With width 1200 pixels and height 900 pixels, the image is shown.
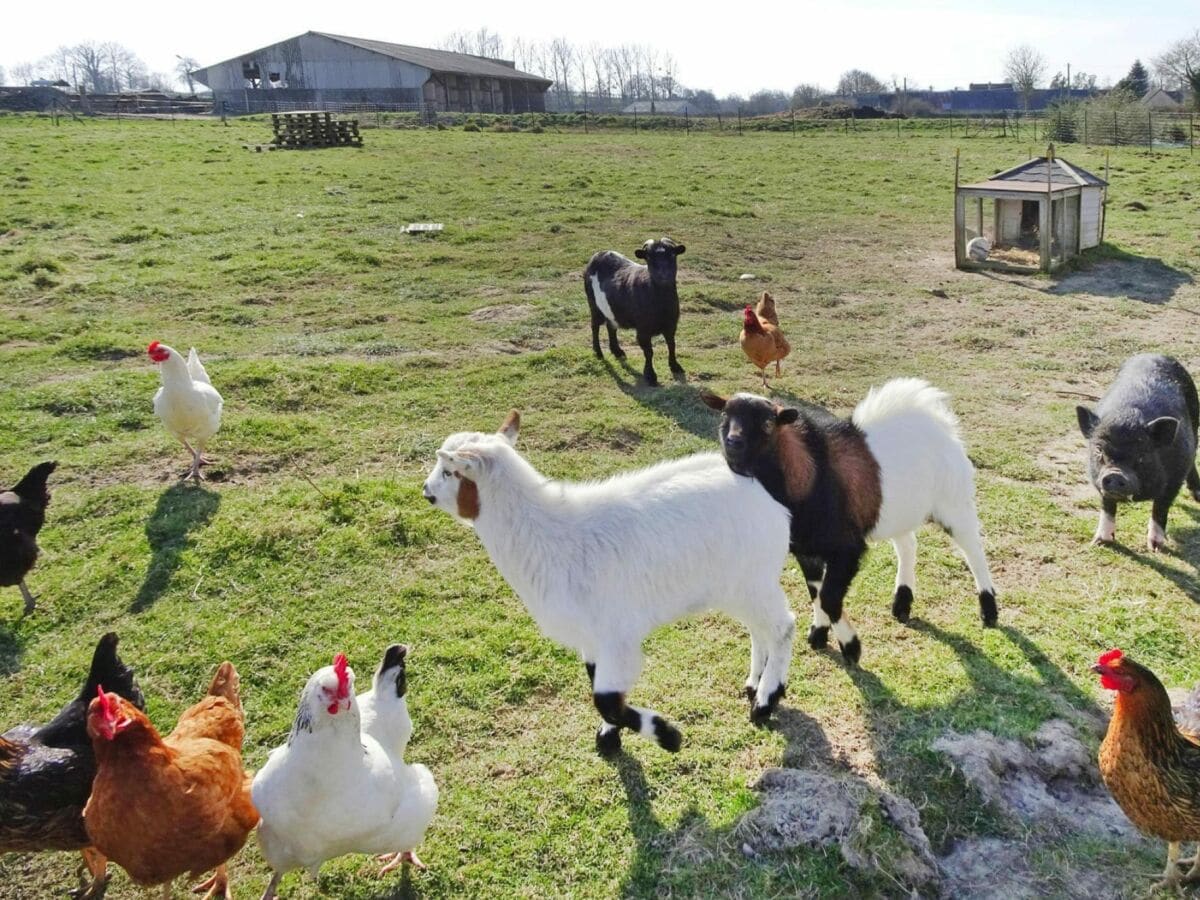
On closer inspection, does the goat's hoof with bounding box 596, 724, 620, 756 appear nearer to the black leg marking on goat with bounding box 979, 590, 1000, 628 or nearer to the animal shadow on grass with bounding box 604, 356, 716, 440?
the black leg marking on goat with bounding box 979, 590, 1000, 628

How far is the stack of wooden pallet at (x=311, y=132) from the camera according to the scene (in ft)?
94.2

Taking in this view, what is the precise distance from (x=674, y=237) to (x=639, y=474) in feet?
42.9

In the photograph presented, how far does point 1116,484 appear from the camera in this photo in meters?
5.93

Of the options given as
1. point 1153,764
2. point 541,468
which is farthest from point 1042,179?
point 1153,764

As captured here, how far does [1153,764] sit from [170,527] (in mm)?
6060

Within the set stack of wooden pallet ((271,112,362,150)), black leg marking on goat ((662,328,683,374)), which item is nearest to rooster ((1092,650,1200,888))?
black leg marking on goat ((662,328,683,374))

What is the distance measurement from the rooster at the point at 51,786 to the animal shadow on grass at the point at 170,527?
1.91m

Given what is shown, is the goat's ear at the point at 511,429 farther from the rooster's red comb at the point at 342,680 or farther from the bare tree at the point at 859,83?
the bare tree at the point at 859,83

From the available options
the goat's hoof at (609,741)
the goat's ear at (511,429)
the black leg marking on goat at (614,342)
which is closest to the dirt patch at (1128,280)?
the black leg marking on goat at (614,342)

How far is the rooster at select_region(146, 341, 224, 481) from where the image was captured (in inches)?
278

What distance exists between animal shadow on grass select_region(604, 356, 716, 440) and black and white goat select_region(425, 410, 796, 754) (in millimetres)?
3963

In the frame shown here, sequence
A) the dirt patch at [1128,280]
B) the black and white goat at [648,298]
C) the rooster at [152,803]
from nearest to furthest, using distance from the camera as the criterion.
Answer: the rooster at [152,803]
the black and white goat at [648,298]
the dirt patch at [1128,280]

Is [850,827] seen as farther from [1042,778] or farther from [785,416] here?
[785,416]

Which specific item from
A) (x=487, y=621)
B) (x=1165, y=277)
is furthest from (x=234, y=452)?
(x=1165, y=277)
